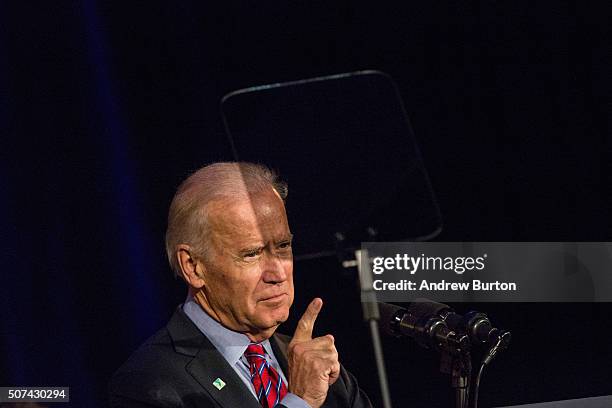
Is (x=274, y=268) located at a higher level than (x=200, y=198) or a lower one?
lower

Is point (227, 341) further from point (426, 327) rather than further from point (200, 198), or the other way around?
point (426, 327)

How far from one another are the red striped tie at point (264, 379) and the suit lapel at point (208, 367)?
5 cm

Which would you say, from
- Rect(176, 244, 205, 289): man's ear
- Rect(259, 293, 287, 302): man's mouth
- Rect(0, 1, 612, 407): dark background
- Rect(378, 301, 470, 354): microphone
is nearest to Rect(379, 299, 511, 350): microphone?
Rect(378, 301, 470, 354): microphone

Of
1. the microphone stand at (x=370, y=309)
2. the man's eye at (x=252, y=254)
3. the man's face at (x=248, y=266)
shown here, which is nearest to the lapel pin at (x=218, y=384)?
the man's face at (x=248, y=266)

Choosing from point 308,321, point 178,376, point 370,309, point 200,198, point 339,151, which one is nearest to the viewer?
point 370,309

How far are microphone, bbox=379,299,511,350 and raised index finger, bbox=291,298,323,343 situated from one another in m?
0.22

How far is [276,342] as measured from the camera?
228cm

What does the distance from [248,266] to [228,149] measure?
3.08 feet

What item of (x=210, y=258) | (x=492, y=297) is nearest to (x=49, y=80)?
(x=210, y=258)

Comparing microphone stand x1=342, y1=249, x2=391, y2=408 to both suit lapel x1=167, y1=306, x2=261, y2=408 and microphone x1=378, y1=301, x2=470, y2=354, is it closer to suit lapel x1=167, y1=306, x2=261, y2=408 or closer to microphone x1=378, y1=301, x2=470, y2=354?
microphone x1=378, y1=301, x2=470, y2=354

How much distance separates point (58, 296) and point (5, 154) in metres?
0.46

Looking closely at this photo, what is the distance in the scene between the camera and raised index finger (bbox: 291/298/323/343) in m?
1.83

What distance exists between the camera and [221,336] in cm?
215

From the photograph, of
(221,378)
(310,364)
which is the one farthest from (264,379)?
(310,364)
